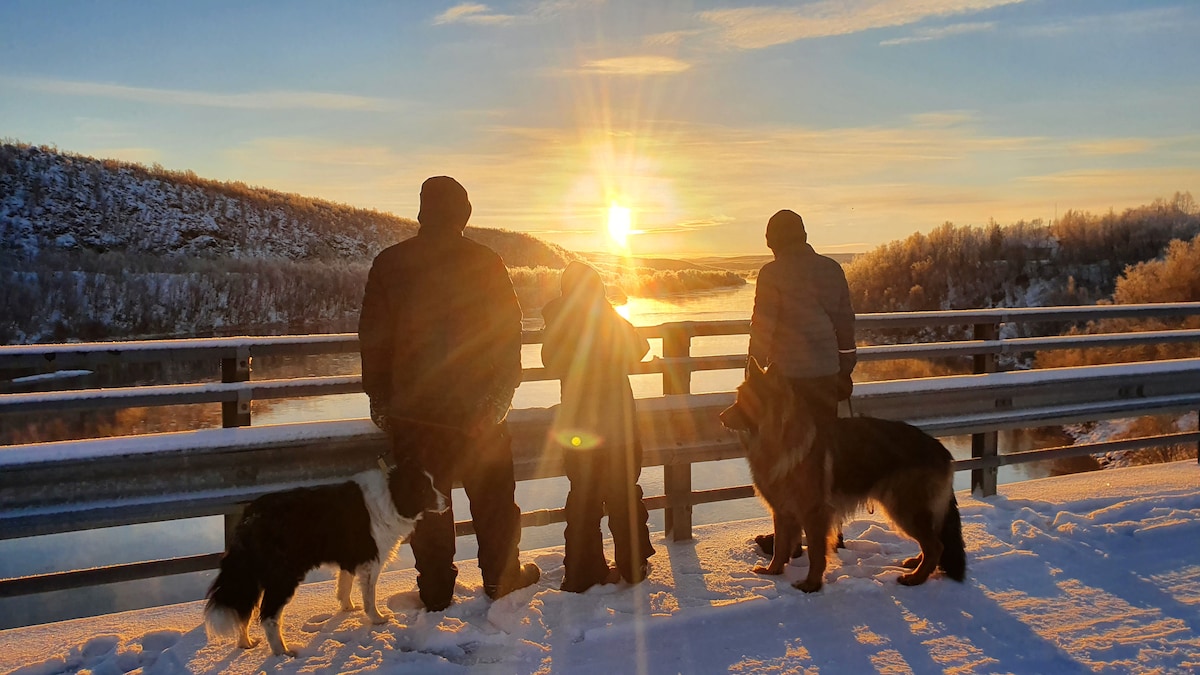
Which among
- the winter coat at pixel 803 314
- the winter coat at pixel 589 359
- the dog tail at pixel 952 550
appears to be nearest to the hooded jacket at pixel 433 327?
the winter coat at pixel 589 359

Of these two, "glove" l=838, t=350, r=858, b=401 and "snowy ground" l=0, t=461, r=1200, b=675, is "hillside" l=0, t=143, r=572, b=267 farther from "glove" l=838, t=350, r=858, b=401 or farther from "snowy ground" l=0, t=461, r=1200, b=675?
"snowy ground" l=0, t=461, r=1200, b=675

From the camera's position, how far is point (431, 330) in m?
4.00

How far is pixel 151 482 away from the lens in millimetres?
3867

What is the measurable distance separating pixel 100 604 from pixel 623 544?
15.3ft

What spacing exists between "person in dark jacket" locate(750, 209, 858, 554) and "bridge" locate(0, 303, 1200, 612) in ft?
2.05

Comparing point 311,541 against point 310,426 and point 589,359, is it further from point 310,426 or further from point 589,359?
point 589,359

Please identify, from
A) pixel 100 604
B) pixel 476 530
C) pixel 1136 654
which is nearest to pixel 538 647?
pixel 476 530

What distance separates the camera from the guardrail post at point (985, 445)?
623 centimetres

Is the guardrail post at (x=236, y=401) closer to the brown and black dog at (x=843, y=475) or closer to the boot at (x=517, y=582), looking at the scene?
the boot at (x=517, y=582)

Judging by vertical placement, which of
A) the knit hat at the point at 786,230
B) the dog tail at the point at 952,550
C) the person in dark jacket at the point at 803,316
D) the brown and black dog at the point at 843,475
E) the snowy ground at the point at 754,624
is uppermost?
the knit hat at the point at 786,230

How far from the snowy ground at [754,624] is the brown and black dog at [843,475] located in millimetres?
276

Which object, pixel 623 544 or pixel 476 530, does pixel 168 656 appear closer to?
pixel 476 530

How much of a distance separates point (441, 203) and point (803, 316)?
2370 mm

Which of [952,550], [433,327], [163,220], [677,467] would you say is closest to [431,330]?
[433,327]
